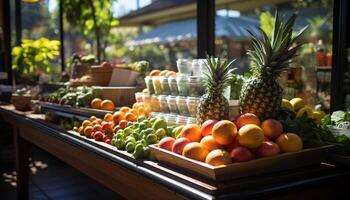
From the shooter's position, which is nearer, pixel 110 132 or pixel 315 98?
pixel 110 132

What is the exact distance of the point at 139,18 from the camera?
15.0 m

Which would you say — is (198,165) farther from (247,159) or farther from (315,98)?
(315,98)

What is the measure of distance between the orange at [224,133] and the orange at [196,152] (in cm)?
7

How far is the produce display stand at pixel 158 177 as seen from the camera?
4.22 ft

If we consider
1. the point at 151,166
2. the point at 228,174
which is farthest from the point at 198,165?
the point at 151,166

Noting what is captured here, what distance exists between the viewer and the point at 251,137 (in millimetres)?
1473

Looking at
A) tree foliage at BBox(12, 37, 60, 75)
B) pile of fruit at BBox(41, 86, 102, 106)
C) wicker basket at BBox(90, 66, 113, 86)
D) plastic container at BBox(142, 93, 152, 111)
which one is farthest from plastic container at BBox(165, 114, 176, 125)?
tree foliage at BBox(12, 37, 60, 75)

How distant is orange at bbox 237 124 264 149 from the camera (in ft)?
4.83

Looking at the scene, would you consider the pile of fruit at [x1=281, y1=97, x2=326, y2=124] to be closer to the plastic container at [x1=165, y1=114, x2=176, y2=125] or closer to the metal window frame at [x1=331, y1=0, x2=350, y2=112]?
the plastic container at [x1=165, y1=114, x2=176, y2=125]

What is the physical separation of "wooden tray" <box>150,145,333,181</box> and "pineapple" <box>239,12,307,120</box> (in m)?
0.27

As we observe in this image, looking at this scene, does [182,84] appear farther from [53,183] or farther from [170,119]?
[53,183]

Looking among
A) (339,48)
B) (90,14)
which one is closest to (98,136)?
(339,48)

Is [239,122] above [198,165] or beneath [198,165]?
above

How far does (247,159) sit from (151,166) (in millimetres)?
396
